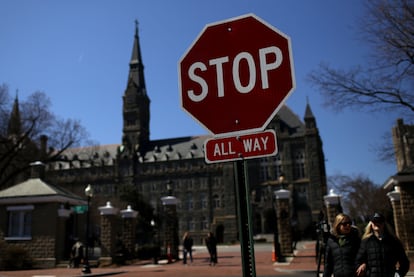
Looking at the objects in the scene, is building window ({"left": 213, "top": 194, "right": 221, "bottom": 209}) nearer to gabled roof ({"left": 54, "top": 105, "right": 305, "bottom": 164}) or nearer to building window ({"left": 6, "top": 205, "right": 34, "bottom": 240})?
gabled roof ({"left": 54, "top": 105, "right": 305, "bottom": 164})

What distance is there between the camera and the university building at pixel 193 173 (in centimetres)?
6956

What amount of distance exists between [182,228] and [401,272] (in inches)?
2993

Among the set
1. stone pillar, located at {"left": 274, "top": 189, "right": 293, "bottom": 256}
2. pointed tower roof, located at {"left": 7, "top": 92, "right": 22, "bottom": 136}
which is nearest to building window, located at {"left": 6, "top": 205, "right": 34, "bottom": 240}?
stone pillar, located at {"left": 274, "top": 189, "right": 293, "bottom": 256}

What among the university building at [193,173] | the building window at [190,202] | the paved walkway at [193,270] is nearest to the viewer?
the paved walkway at [193,270]

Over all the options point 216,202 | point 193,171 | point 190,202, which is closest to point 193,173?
point 193,171

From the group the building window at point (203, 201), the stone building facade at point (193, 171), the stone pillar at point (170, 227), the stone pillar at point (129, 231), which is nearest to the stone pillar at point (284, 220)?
the stone pillar at point (170, 227)

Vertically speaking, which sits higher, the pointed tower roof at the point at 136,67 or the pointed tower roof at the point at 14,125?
the pointed tower roof at the point at 136,67

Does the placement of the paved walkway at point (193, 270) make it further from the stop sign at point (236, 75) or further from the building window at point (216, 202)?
the building window at point (216, 202)

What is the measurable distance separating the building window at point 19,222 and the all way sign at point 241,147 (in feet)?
77.0

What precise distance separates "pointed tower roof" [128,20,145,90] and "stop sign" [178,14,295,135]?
3549 inches

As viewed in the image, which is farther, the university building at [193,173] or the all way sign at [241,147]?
the university building at [193,173]

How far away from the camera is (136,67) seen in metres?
93.9

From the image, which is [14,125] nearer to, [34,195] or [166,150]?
[34,195]

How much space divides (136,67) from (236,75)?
309 feet
